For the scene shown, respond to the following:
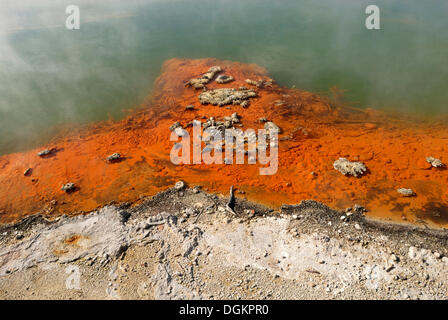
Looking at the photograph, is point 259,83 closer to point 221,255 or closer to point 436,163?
point 436,163

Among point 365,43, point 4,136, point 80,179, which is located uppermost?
point 365,43

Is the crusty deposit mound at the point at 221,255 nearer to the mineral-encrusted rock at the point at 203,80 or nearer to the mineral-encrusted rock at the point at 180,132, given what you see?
the mineral-encrusted rock at the point at 180,132

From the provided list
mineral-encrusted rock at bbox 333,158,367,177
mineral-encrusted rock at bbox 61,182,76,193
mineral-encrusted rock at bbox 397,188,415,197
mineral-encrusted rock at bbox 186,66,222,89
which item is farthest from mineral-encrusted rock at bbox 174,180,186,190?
mineral-encrusted rock at bbox 186,66,222,89

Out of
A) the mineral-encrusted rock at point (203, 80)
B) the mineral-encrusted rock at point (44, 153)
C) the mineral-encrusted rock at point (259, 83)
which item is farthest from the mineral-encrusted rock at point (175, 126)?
the mineral-encrusted rock at point (259, 83)

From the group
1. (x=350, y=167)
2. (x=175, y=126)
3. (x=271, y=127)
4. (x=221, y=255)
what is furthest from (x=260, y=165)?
(x=175, y=126)
